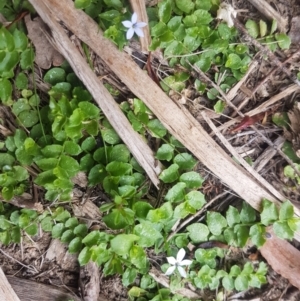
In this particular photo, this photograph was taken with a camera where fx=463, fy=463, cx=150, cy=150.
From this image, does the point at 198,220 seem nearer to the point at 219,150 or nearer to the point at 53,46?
the point at 219,150

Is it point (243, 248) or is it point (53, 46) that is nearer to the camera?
point (53, 46)

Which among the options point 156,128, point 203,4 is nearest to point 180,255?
point 156,128

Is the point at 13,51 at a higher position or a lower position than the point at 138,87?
higher

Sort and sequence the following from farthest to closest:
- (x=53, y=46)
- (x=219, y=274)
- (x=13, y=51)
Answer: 1. (x=219, y=274)
2. (x=53, y=46)
3. (x=13, y=51)

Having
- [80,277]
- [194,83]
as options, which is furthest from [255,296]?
[194,83]

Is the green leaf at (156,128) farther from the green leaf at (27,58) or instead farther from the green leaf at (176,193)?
the green leaf at (27,58)

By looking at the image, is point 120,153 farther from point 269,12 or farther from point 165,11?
point 269,12

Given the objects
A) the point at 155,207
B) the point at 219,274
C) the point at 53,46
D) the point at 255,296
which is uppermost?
the point at 53,46
